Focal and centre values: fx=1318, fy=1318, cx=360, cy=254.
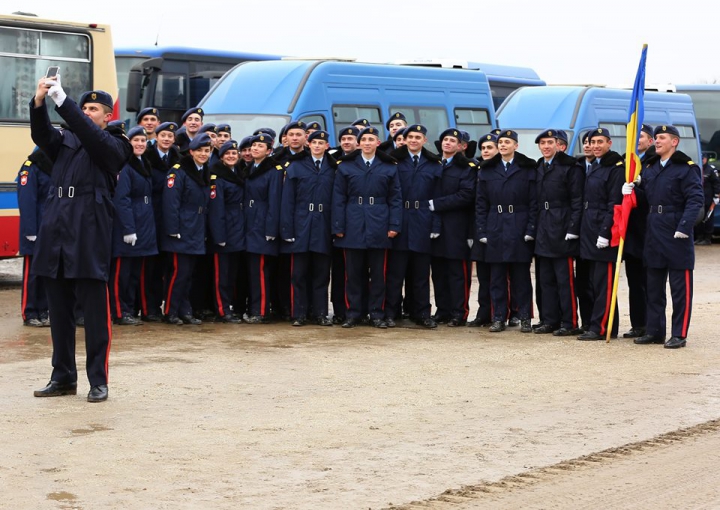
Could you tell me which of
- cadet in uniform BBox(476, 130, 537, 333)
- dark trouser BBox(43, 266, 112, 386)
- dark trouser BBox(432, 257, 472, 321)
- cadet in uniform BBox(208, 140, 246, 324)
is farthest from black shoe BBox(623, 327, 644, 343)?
dark trouser BBox(43, 266, 112, 386)

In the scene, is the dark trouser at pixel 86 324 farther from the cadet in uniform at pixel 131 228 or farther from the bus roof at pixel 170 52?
the bus roof at pixel 170 52

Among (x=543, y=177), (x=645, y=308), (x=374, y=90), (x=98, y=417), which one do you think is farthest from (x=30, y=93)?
(x=98, y=417)

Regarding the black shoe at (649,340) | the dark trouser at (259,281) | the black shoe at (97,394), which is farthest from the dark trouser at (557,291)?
the black shoe at (97,394)

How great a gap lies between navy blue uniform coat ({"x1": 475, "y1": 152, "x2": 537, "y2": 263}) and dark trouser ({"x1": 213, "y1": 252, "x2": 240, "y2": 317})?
2517 mm

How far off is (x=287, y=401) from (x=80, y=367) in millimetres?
2075

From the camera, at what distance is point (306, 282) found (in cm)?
1312

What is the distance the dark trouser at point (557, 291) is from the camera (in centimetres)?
1251

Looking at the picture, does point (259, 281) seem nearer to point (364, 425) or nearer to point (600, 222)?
point (600, 222)

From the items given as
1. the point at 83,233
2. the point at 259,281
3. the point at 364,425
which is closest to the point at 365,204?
the point at 259,281

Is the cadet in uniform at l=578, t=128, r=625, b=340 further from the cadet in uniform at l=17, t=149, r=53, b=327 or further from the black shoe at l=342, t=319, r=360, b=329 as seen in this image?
the cadet in uniform at l=17, t=149, r=53, b=327

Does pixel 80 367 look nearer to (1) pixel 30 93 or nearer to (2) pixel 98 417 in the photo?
(2) pixel 98 417

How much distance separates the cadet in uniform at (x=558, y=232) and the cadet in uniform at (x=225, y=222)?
9.69ft

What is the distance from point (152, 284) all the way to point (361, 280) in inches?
81.3

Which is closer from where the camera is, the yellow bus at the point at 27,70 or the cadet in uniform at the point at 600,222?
the cadet in uniform at the point at 600,222
